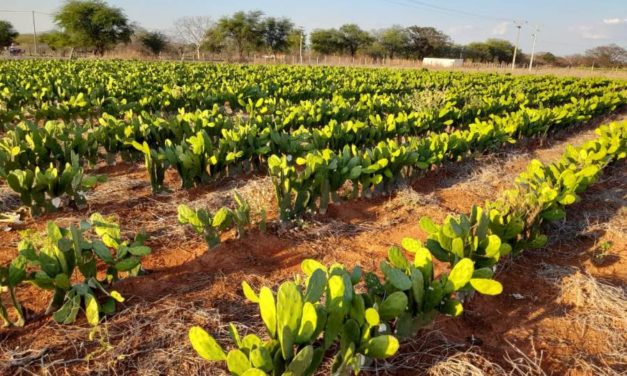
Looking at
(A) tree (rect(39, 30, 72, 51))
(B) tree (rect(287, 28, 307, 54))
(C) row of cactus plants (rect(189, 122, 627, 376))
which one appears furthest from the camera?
(B) tree (rect(287, 28, 307, 54))

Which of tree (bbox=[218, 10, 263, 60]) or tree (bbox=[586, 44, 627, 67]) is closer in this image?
tree (bbox=[218, 10, 263, 60])

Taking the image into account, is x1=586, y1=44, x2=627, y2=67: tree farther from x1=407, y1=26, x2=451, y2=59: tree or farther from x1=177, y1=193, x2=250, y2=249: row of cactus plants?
x1=177, y1=193, x2=250, y2=249: row of cactus plants

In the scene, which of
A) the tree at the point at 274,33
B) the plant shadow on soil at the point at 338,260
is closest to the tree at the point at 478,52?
the tree at the point at 274,33

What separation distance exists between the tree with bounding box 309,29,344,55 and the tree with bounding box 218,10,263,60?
8293 mm

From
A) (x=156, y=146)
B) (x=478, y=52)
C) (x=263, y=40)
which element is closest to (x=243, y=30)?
(x=263, y=40)

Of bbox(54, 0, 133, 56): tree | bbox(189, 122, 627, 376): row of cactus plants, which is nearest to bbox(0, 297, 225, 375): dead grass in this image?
bbox(189, 122, 627, 376): row of cactus plants

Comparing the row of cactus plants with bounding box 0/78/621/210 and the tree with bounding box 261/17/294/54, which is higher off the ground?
the tree with bounding box 261/17/294/54

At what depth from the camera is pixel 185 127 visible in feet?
18.6

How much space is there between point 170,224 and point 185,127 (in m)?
2.33

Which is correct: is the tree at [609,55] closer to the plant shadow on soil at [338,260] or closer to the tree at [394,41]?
the tree at [394,41]

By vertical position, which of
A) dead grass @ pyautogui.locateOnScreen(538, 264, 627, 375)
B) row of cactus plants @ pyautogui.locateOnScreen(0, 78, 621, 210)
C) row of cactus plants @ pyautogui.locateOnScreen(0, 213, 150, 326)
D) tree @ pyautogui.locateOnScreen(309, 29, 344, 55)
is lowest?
dead grass @ pyautogui.locateOnScreen(538, 264, 627, 375)

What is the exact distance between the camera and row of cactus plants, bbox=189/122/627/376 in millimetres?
1628

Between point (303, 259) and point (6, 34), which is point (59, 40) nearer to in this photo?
point (6, 34)

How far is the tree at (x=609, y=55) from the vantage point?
216 feet
